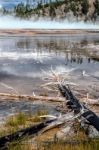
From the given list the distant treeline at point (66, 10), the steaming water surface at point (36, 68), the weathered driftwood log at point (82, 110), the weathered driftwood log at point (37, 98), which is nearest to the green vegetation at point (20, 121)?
the weathered driftwood log at point (82, 110)

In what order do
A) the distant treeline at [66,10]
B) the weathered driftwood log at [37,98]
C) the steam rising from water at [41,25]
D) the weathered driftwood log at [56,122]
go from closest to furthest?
the weathered driftwood log at [56,122]
the weathered driftwood log at [37,98]
the steam rising from water at [41,25]
the distant treeline at [66,10]

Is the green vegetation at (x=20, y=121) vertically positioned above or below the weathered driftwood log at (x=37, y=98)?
above

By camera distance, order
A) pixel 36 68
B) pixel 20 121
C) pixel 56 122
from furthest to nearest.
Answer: pixel 36 68 → pixel 20 121 → pixel 56 122

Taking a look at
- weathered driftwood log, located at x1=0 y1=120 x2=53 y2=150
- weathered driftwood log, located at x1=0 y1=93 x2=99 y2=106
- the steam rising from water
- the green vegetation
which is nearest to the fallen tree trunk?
weathered driftwood log, located at x1=0 y1=93 x2=99 y2=106

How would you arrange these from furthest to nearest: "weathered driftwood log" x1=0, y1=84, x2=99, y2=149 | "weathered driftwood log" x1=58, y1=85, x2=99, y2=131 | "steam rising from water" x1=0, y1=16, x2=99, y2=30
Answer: "steam rising from water" x1=0, y1=16, x2=99, y2=30, "weathered driftwood log" x1=58, y1=85, x2=99, y2=131, "weathered driftwood log" x1=0, y1=84, x2=99, y2=149

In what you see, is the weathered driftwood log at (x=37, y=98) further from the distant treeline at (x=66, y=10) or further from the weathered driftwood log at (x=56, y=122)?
the distant treeline at (x=66, y=10)

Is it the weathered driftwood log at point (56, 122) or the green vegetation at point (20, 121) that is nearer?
the weathered driftwood log at point (56, 122)

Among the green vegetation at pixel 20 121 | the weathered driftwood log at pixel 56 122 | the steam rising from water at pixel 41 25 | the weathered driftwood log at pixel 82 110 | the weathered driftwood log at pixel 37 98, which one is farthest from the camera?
the steam rising from water at pixel 41 25

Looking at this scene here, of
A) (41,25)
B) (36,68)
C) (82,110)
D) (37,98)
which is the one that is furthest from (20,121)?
(41,25)

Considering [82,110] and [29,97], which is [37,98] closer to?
[29,97]

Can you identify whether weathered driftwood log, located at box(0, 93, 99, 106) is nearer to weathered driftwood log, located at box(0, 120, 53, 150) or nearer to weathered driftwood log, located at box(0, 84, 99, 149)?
weathered driftwood log, located at box(0, 84, 99, 149)

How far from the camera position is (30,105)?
13.8 meters

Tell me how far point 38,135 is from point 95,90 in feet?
23.0

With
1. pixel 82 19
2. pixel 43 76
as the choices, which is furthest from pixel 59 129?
pixel 82 19
